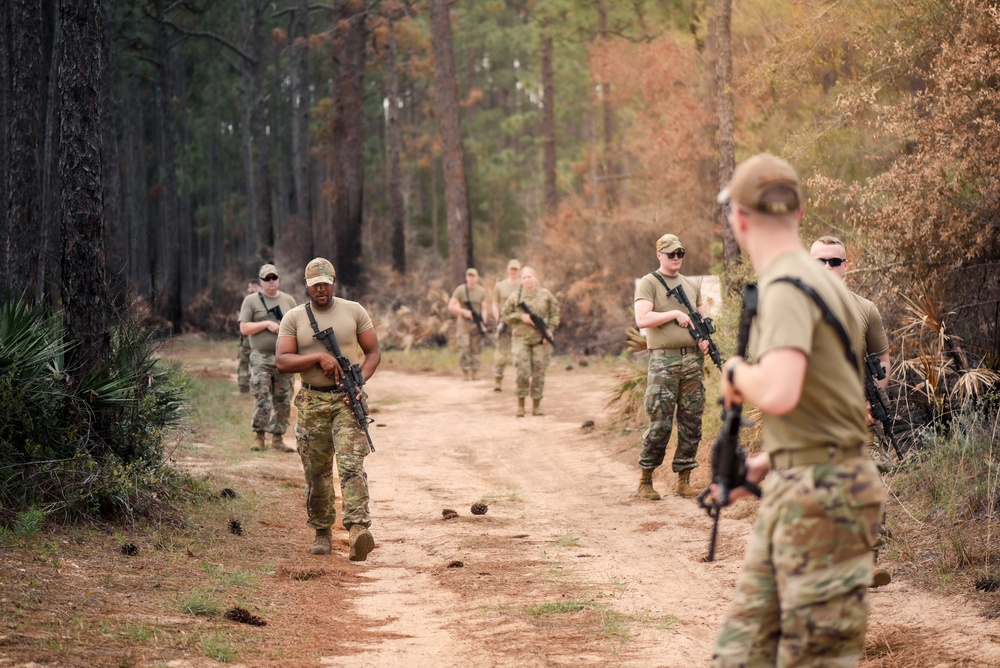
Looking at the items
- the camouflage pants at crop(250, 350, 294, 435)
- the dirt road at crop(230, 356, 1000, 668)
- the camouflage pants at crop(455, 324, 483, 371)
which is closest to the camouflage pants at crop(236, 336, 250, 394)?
the camouflage pants at crop(455, 324, 483, 371)

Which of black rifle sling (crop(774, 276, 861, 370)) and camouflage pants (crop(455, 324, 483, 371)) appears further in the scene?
camouflage pants (crop(455, 324, 483, 371))

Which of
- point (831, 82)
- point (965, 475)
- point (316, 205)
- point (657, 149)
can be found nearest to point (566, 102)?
point (316, 205)

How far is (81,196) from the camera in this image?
913 cm

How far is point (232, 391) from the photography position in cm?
1981

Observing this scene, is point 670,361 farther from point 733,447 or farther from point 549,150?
point 549,150

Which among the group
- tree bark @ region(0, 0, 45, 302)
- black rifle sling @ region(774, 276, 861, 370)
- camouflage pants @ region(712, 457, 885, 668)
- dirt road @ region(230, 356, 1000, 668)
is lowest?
dirt road @ region(230, 356, 1000, 668)

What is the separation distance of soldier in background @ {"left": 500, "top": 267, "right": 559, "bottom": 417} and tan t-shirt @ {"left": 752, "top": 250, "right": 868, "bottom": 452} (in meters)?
13.0

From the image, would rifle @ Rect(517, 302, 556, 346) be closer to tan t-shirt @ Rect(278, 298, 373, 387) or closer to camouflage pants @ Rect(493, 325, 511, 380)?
camouflage pants @ Rect(493, 325, 511, 380)

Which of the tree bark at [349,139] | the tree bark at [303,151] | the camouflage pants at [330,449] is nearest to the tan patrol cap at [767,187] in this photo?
the camouflage pants at [330,449]

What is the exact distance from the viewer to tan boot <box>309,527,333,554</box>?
8672 mm

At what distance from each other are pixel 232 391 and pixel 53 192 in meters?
5.20

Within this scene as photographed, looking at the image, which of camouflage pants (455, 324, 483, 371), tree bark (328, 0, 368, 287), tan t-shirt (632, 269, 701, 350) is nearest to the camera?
tan t-shirt (632, 269, 701, 350)

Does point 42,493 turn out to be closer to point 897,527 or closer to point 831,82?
point 897,527

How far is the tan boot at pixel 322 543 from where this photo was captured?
867cm
